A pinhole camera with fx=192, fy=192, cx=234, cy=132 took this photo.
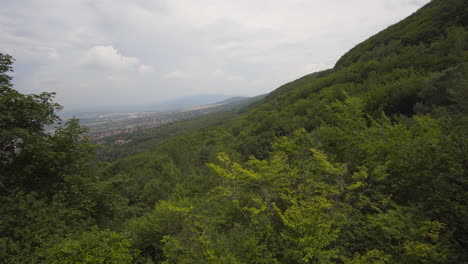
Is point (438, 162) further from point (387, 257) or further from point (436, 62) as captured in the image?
point (436, 62)

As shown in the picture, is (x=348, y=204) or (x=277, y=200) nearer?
(x=348, y=204)

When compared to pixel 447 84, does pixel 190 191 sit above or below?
below

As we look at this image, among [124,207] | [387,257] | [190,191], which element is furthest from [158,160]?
[387,257]

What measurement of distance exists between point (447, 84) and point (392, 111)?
5.69 m

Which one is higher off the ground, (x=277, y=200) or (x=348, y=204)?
(x=348, y=204)

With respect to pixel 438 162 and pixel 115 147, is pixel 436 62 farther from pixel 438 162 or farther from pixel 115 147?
pixel 115 147

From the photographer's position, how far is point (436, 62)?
22531 mm

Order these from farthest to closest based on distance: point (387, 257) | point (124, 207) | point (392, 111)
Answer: point (392, 111)
point (124, 207)
point (387, 257)

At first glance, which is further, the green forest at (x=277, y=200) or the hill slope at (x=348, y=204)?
the green forest at (x=277, y=200)

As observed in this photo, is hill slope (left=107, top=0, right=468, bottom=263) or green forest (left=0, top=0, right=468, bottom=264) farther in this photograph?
green forest (left=0, top=0, right=468, bottom=264)

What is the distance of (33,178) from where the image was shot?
9.88 m

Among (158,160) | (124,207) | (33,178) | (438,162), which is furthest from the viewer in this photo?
(158,160)

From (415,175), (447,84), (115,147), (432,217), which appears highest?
(447,84)

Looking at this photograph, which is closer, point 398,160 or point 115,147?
point 398,160
